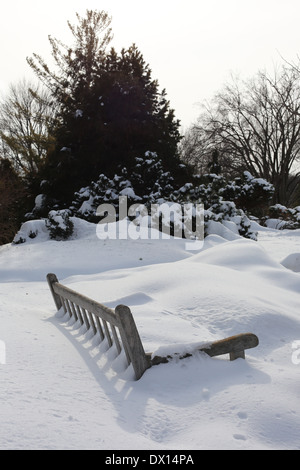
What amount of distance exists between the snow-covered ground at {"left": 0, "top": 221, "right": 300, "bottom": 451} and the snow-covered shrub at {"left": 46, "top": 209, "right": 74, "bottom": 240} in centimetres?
486

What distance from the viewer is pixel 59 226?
1259cm

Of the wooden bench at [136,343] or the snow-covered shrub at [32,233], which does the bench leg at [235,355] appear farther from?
the snow-covered shrub at [32,233]

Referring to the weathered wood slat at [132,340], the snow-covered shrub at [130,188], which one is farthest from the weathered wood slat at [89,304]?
the snow-covered shrub at [130,188]

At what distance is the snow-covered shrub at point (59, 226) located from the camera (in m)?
12.6

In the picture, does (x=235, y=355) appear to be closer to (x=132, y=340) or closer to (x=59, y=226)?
(x=132, y=340)

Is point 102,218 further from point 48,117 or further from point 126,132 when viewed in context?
point 48,117

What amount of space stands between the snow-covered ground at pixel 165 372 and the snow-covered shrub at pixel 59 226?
16.0ft

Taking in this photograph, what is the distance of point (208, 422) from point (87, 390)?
984 millimetres

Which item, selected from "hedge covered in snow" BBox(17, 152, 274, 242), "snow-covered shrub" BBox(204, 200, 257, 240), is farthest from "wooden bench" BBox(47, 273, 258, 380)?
"snow-covered shrub" BBox(204, 200, 257, 240)

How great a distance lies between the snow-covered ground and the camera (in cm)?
260

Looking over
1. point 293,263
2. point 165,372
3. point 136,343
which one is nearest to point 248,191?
point 293,263

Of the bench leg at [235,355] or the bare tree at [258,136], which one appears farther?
the bare tree at [258,136]

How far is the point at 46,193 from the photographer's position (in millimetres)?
16703

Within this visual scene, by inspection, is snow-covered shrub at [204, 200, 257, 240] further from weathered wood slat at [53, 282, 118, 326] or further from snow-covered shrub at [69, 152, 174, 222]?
weathered wood slat at [53, 282, 118, 326]
